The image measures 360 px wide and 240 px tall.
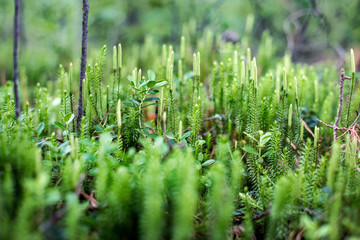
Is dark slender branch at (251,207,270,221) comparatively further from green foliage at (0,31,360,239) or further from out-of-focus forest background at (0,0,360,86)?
out-of-focus forest background at (0,0,360,86)

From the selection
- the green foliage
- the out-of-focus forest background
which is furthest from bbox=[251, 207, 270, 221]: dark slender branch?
the out-of-focus forest background

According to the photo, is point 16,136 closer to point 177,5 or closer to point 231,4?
point 177,5

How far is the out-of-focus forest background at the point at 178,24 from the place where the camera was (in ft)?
8.75

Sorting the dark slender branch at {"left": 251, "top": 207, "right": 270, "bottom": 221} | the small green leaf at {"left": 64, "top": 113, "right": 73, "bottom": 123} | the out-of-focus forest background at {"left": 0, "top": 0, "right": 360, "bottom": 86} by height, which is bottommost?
the dark slender branch at {"left": 251, "top": 207, "right": 270, "bottom": 221}

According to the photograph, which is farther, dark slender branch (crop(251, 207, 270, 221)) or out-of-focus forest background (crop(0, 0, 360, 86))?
out-of-focus forest background (crop(0, 0, 360, 86))

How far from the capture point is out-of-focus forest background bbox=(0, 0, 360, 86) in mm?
2668

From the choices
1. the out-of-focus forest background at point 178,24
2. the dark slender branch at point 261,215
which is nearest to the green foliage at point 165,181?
the dark slender branch at point 261,215

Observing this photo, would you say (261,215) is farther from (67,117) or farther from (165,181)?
(67,117)

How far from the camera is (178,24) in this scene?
3842 mm

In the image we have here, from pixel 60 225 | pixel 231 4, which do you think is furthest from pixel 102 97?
pixel 231 4

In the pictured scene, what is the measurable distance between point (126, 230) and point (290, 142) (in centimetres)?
71

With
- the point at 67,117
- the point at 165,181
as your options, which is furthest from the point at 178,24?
the point at 165,181

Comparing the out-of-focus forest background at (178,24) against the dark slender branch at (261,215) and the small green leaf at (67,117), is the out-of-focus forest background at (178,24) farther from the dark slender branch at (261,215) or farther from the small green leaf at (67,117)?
the dark slender branch at (261,215)

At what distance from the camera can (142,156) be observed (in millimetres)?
748
